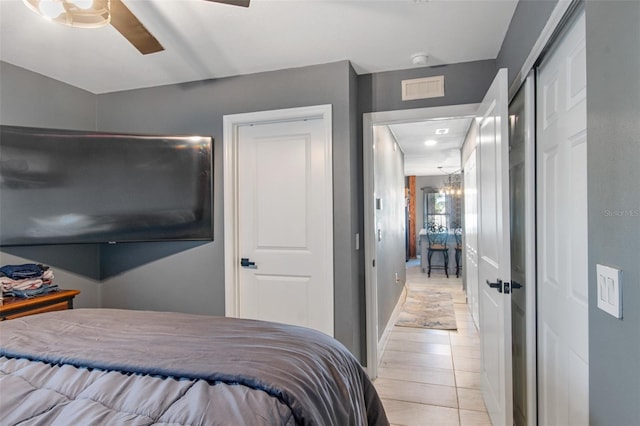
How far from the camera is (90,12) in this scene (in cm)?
136

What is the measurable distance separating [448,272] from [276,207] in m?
5.81

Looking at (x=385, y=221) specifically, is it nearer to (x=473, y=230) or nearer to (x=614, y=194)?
(x=473, y=230)

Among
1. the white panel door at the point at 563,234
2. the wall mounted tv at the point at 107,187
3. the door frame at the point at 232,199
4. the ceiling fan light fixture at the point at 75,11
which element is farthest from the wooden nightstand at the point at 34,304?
the white panel door at the point at 563,234

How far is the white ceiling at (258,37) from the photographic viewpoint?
184 cm

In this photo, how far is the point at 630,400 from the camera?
73cm

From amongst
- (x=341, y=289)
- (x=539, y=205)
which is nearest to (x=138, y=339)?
(x=341, y=289)

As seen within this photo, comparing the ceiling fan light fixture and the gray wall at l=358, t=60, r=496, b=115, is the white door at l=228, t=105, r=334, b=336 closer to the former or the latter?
the gray wall at l=358, t=60, r=496, b=115

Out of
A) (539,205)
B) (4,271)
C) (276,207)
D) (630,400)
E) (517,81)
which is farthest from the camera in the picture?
(276,207)

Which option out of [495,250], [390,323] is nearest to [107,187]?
[495,250]

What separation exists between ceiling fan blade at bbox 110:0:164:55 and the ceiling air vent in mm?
1713

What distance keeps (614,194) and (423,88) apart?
1954mm

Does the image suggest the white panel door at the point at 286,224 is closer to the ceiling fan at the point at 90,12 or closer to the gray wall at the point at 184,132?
the gray wall at the point at 184,132

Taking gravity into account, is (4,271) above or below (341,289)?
above

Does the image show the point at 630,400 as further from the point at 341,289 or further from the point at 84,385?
the point at 341,289
